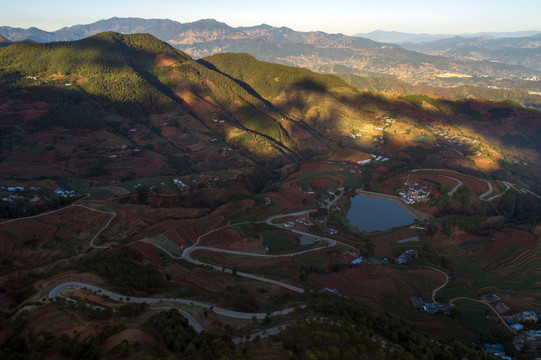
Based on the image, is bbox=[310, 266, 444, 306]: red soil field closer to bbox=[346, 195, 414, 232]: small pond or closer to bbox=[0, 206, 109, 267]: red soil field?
bbox=[346, 195, 414, 232]: small pond

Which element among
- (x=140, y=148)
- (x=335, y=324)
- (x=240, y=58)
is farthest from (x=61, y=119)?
(x=240, y=58)

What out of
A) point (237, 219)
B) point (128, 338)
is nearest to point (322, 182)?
point (237, 219)

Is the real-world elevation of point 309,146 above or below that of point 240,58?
below

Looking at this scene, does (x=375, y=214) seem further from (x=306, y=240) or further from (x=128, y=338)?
(x=128, y=338)

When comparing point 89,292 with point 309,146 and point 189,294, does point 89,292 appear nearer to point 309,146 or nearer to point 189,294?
point 189,294

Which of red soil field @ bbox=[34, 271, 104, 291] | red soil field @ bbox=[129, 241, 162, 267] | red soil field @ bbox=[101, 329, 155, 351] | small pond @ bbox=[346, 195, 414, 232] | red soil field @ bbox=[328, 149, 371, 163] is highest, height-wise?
red soil field @ bbox=[101, 329, 155, 351]

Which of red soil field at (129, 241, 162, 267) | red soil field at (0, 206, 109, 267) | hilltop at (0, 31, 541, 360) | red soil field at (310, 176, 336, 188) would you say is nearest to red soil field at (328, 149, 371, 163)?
hilltop at (0, 31, 541, 360)

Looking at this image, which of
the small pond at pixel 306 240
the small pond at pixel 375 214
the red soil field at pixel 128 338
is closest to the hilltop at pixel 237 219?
the red soil field at pixel 128 338

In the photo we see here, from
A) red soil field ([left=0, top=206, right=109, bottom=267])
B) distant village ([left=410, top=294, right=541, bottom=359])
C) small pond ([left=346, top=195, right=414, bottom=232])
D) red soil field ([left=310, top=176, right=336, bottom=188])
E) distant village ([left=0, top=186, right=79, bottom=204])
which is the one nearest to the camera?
distant village ([left=410, top=294, right=541, bottom=359])
